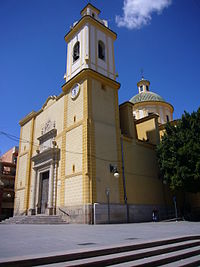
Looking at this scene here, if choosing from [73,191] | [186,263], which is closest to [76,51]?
[73,191]

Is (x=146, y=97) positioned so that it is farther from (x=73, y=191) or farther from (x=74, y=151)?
(x=73, y=191)

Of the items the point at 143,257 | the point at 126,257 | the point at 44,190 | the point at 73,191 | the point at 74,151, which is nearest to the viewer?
the point at 126,257

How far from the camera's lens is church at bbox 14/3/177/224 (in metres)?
17.3

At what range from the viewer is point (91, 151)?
1744 cm

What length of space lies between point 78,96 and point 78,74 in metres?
2.00

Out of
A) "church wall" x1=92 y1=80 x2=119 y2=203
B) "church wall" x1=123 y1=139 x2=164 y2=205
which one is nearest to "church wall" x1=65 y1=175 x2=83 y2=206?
"church wall" x1=92 y1=80 x2=119 y2=203

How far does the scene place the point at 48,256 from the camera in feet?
14.5

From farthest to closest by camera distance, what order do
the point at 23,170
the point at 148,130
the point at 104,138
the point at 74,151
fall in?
the point at 23,170, the point at 148,130, the point at 104,138, the point at 74,151

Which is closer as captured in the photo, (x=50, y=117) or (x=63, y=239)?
(x=63, y=239)

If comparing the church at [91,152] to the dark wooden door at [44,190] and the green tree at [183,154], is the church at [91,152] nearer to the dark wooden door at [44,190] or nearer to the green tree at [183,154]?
the dark wooden door at [44,190]

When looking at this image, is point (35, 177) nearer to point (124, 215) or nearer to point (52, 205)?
point (52, 205)

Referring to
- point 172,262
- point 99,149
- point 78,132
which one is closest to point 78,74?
point 78,132

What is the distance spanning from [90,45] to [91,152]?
429 inches

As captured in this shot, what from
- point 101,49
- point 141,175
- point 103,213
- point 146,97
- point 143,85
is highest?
point 143,85
